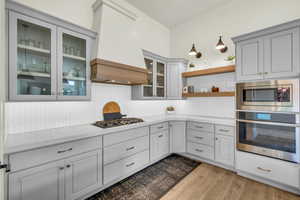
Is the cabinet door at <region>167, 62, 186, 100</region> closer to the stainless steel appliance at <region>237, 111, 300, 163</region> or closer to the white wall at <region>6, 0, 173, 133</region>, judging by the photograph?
the white wall at <region>6, 0, 173, 133</region>

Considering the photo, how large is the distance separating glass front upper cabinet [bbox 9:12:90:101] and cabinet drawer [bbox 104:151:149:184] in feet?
3.67

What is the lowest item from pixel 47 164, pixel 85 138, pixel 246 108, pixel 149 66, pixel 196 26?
pixel 47 164

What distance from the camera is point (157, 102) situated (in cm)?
362

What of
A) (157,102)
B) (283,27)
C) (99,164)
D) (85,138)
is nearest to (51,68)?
(85,138)

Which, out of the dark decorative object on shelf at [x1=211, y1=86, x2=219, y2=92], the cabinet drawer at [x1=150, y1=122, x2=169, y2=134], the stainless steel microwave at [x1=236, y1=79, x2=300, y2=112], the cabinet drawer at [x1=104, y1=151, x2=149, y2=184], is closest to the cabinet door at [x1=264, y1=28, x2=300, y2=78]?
the stainless steel microwave at [x1=236, y1=79, x2=300, y2=112]

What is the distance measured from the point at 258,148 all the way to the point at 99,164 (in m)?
2.46

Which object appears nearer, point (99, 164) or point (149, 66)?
point (99, 164)

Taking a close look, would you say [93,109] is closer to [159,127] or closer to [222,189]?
[159,127]

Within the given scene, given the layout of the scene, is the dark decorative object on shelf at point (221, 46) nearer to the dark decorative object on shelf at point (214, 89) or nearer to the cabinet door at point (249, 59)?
the cabinet door at point (249, 59)

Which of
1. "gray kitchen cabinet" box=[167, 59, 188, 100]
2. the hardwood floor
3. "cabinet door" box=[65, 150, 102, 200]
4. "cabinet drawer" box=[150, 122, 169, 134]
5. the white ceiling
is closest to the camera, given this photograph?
"cabinet door" box=[65, 150, 102, 200]

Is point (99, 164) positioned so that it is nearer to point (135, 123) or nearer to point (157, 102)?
point (135, 123)

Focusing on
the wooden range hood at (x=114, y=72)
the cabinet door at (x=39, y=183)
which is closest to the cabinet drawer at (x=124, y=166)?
the cabinet door at (x=39, y=183)

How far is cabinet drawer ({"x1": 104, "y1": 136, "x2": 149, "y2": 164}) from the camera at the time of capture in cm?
198

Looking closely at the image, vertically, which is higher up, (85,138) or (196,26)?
(196,26)
